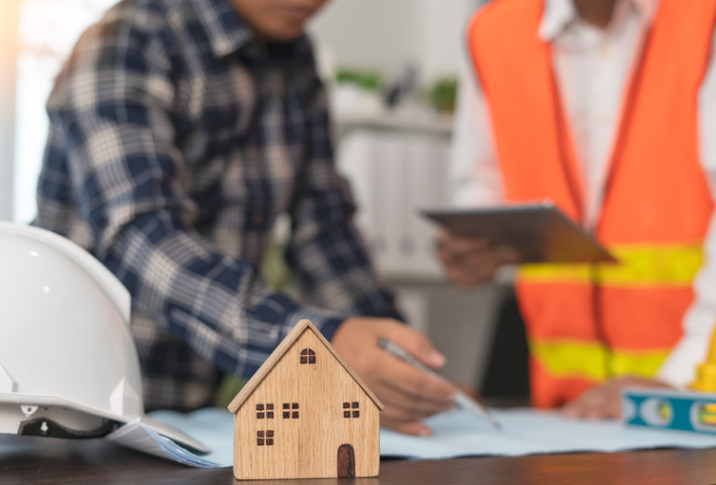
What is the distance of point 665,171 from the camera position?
3.99ft

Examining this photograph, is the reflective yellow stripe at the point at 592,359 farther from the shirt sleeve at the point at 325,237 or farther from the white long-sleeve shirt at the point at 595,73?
the shirt sleeve at the point at 325,237

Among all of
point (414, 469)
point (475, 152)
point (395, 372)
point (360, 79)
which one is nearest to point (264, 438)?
point (414, 469)

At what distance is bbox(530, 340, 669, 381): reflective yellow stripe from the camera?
4.17 feet

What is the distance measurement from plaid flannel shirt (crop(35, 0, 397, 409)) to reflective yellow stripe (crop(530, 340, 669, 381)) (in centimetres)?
36

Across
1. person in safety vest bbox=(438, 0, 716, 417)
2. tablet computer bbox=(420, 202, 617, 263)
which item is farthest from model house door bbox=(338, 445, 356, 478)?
person in safety vest bbox=(438, 0, 716, 417)

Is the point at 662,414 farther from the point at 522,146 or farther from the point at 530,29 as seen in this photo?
the point at 530,29

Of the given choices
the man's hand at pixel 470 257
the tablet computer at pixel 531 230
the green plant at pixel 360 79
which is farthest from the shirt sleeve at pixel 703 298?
the green plant at pixel 360 79

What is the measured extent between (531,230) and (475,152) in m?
0.48

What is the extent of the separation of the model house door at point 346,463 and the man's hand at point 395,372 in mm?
207

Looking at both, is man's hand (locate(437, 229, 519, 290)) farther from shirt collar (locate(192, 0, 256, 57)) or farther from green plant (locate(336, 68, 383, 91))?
green plant (locate(336, 68, 383, 91))

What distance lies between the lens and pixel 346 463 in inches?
20.8

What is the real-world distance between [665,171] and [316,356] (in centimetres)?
90

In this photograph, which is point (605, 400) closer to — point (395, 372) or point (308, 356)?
point (395, 372)

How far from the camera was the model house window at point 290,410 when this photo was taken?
0.52 metres
